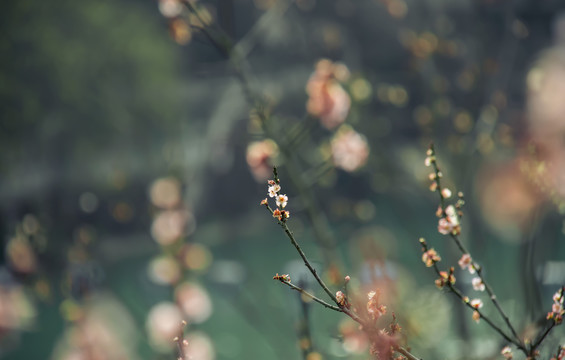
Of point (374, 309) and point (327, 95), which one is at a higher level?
point (327, 95)

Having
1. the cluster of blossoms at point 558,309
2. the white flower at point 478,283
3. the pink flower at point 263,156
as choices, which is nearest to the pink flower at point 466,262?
the white flower at point 478,283

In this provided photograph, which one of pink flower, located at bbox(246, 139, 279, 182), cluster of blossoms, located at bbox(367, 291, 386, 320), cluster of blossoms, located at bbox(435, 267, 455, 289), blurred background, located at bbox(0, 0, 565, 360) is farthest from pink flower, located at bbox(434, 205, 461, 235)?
pink flower, located at bbox(246, 139, 279, 182)

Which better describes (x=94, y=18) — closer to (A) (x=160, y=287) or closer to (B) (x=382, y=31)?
(A) (x=160, y=287)

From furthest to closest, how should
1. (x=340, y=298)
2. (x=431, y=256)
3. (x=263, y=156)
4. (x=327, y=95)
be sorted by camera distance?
1. (x=327, y=95)
2. (x=263, y=156)
3. (x=431, y=256)
4. (x=340, y=298)

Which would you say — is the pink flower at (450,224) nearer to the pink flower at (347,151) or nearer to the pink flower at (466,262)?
the pink flower at (466,262)

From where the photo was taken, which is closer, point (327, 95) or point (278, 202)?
point (278, 202)

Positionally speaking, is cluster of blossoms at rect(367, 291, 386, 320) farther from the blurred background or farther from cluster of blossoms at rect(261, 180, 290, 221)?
the blurred background

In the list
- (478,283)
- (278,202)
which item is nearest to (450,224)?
(478,283)

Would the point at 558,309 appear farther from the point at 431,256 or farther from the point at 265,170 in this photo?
the point at 265,170

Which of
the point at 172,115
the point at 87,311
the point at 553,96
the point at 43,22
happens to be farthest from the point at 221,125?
the point at 172,115
